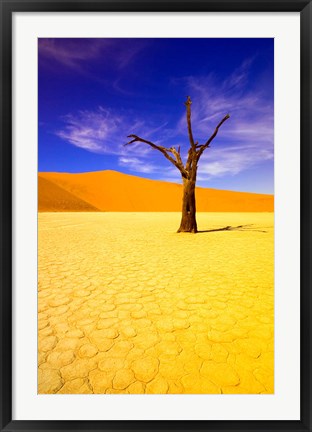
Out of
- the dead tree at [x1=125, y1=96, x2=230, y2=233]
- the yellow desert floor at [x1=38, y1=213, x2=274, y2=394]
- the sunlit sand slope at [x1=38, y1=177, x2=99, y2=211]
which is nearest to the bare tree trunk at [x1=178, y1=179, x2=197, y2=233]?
the dead tree at [x1=125, y1=96, x2=230, y2=233]

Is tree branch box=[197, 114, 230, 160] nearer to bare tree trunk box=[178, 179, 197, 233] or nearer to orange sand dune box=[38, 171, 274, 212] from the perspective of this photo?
bare tree trunk box=[178, 179, 197, 233]

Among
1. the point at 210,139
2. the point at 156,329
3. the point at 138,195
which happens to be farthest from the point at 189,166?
the point at 138,195

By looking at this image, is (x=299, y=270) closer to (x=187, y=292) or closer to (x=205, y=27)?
(x=205, y=27)

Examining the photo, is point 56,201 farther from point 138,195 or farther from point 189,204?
point 189,204

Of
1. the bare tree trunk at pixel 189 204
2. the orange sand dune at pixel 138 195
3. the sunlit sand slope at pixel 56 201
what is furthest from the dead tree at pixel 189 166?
the orange sand dune at pixel 138 195

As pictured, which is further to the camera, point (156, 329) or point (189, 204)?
point (189, 204)

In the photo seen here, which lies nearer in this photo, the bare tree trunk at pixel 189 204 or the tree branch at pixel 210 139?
the tree branch at pixel 210 139

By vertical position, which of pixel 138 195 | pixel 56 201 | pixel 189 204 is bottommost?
pixel 189 204

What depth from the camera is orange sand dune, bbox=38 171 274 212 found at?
5422cm

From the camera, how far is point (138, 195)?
62438mm

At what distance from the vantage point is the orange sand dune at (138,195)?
54219mm

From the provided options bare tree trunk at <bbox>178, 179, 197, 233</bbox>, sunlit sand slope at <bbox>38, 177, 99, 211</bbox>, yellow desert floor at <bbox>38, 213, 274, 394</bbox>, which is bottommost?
yellow desert floor at <bbox>38, 213, 274, 394</bbox>

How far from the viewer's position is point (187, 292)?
304 cm

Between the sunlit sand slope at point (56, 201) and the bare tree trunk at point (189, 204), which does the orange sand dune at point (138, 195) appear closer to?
the sunlit sand slope at point (56, 201)
